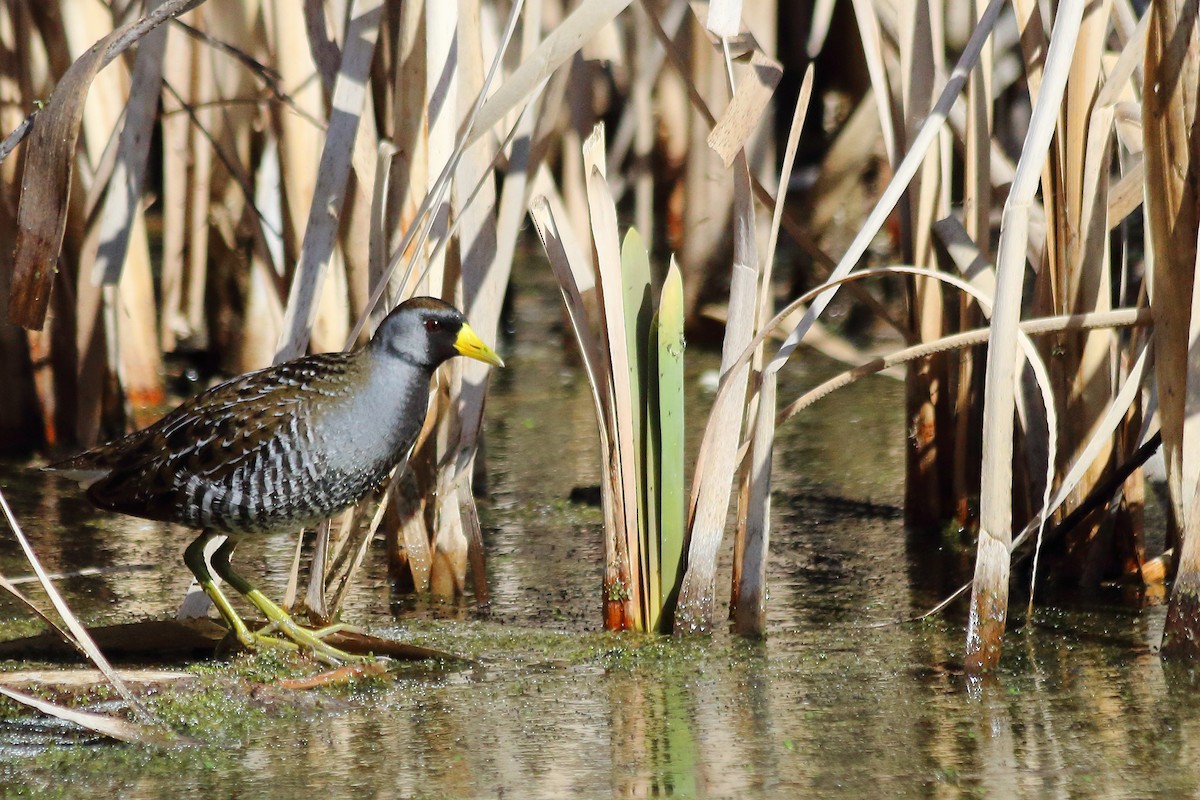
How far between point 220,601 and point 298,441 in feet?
1.27

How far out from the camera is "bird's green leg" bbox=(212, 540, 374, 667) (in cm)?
297

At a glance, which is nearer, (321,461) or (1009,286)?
(1009,286)

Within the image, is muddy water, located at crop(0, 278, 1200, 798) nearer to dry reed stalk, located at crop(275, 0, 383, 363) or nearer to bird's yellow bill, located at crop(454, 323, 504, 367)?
bird's yellow bill, located at crop(454, 323, 504, 367)

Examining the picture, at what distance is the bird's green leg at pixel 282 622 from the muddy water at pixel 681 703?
0.56ft

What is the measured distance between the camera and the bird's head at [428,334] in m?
2.98

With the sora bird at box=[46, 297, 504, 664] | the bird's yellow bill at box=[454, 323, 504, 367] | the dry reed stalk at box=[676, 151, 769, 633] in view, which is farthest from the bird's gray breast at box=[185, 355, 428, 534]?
the dry reed stalk at box=[676, 151, 769, 633]

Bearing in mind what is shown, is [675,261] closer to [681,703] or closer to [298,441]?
[298,441]

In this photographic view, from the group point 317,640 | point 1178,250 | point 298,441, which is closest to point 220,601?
point 317,640

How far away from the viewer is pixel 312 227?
122 inches

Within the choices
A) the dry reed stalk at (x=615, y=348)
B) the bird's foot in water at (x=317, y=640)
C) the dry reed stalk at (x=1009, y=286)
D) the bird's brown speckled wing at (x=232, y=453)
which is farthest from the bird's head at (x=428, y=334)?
the dry reed stalk at (x=1009, y=286)

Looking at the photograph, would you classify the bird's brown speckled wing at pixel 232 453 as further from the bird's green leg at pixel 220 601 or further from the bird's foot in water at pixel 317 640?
the bird's foot in water at pixel 317 640

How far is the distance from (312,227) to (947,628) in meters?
1.50

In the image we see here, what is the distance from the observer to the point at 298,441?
296 centimetres

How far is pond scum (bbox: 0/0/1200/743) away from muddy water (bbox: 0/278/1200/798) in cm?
12
